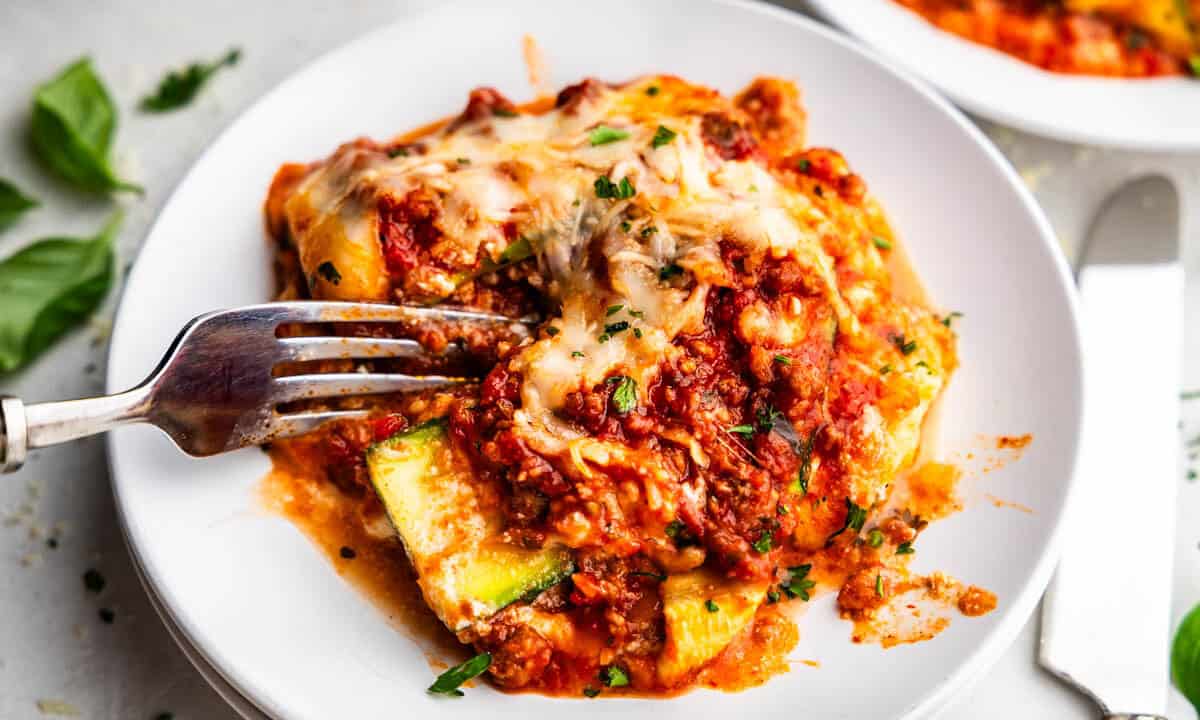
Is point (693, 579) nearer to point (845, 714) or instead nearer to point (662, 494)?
point (662, 494)

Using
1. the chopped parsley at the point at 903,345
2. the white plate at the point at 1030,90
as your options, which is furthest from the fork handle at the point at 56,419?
the white plate at the point at 1030,90

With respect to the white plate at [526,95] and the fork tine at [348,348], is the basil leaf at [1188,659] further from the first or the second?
the fork tine at [348,348]

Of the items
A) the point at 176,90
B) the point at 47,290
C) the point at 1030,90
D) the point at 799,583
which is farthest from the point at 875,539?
the point at 176,90

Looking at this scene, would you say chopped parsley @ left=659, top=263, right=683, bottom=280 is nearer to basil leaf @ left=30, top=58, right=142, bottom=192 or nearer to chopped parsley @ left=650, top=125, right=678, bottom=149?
chopped parsley @ left=650, top=125, right=678, bottom=149

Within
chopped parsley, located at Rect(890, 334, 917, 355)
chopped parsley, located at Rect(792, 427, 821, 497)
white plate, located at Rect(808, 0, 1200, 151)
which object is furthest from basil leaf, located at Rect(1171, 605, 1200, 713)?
white plate, located at Rect(808, 0, 1200, 151)

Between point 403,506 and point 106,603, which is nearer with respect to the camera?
point 403,506

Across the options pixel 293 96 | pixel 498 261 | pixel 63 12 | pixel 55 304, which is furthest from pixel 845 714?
pixel 63 12
